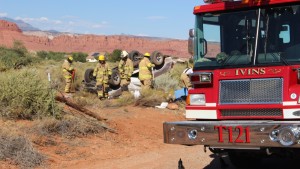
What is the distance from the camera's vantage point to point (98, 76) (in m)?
18.4

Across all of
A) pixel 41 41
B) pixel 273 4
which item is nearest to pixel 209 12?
pixel 273 4

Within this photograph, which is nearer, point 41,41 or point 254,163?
point 254,163

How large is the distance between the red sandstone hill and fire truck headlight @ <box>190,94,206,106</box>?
98077 millimetres

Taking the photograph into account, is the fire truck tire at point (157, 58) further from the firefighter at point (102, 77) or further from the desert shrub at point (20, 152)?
the desert shrub at point (20, 152)

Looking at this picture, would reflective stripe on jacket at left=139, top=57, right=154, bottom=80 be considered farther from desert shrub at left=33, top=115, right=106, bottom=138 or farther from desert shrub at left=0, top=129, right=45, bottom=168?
desert shrub at left=0, top=129, right=45, bottom=168

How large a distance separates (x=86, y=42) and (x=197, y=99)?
11422cm

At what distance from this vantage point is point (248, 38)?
6.99 meters

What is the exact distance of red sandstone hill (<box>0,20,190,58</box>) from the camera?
107831 millimetres

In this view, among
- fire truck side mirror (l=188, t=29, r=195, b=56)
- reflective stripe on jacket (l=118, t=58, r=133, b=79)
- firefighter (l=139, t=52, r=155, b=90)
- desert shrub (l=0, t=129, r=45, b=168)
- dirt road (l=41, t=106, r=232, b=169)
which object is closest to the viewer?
fire truck side mirror (l=188, t=29, r=195, b=56)

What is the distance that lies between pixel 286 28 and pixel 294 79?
2.64ft

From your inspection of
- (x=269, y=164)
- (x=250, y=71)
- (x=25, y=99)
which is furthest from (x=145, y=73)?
(x=250, y=71)

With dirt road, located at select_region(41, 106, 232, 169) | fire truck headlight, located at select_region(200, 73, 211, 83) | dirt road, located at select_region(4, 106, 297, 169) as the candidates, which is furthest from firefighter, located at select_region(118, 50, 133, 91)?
fire truck headlight, located at select_region(200, 73, 211, 83)

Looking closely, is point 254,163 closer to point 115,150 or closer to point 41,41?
point 115,150

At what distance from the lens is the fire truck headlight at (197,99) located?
7.08 meters
